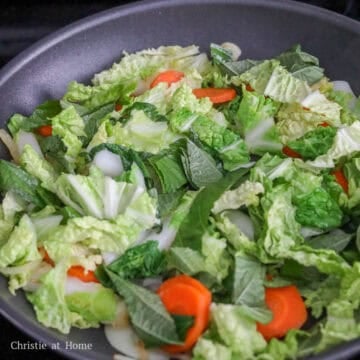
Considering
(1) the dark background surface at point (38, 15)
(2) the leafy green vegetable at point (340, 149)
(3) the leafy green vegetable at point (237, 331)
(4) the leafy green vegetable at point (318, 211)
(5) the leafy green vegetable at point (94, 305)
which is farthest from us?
(1) the dark background surface at point (38, 15)

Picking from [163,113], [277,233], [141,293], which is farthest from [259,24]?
[141,293]

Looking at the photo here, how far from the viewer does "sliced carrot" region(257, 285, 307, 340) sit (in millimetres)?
1353

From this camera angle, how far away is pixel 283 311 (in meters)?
1.37

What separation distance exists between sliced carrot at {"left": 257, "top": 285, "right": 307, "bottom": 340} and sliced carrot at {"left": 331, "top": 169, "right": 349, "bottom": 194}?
12.4 inches

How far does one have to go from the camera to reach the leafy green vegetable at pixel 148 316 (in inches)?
51.9

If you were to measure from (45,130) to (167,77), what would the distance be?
35cm

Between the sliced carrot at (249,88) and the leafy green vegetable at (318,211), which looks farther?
the sliced carrot at (249,88)

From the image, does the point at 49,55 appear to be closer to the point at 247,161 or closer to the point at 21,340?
the point at 247,161

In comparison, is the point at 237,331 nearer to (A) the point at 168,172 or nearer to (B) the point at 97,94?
(A) the point at 168,172

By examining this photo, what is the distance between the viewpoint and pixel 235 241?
1.47m

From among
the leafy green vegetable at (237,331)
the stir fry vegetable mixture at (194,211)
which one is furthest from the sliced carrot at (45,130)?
the leafy green vegetable at (237,331)

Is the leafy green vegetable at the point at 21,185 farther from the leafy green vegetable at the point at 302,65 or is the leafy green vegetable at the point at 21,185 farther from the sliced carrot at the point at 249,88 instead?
the leafy green vegetable at the point at 302,65

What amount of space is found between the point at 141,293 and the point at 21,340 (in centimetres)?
31

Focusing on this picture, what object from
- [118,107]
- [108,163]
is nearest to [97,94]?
[118,107]
